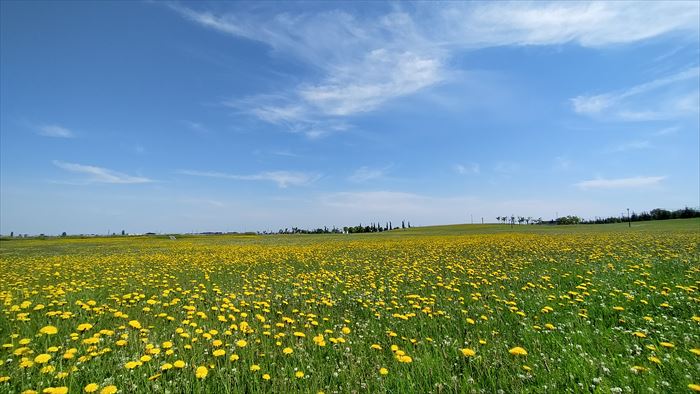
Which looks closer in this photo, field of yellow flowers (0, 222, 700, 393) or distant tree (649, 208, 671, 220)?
field of yellow flowers (0, 222, 700, 393)

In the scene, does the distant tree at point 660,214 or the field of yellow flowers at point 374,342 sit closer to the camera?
the field of yellow flowers at point 374,342

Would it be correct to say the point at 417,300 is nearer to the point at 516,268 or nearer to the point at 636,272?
the point at 516,268

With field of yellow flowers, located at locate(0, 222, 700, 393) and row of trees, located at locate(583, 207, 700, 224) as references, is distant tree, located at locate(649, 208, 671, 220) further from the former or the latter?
field of yellow flowers, located at locate(0, 222, 700, 393)

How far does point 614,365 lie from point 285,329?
4.71 meters

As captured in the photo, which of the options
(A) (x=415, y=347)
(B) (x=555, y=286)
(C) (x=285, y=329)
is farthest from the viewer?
(B) (x=555, y=286)

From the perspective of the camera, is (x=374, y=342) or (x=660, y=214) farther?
(x=660, y=214)

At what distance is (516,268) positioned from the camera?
1125 cm

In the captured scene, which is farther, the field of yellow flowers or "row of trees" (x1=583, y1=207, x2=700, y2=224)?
"row of trees" (x1=583, y1=207, x2=700, y2=224)

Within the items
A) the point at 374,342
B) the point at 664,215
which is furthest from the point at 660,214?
the point at 374,342

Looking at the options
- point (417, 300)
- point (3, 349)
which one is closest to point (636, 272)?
point (417, 300)

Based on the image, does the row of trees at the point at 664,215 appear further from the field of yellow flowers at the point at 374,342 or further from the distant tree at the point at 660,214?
the field of yellow flowers at the point at 374,342

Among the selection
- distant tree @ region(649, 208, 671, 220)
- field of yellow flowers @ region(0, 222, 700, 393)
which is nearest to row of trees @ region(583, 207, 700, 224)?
distant tree @ region(649, 208, 671, 220)

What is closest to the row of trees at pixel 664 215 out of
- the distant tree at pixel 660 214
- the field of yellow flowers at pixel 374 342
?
the distant tree at pixel 660 214

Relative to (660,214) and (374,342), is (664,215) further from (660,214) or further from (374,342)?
(374,342)
